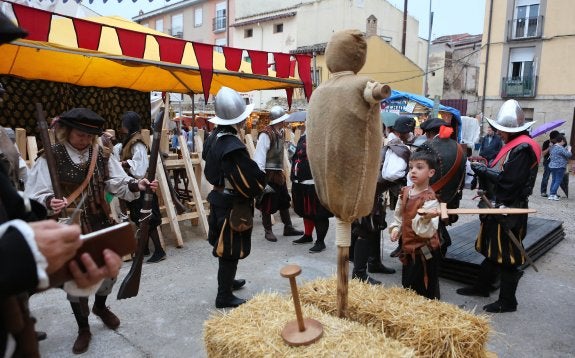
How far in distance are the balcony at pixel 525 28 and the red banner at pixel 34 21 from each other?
75.4ft

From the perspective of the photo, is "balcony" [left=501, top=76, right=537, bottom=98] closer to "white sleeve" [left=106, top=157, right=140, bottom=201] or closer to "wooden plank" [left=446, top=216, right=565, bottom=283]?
"wooden plank" [left=446, top=216, right=565, bottom=283]

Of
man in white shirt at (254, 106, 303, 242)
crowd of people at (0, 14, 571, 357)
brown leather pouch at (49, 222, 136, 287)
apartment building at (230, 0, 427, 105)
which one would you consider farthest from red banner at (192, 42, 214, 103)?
apartment building at (230, 0, 427, 105)

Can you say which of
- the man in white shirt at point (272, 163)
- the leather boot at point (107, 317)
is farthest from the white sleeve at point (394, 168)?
the leather boot at point (107, 317)

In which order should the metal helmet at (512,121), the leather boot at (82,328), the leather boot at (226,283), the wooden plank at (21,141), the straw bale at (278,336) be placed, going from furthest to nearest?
the wooden plank at (21,141), the leather boot at (226,283), the metal helmet at (512,121), the leather boot at (82,328), the straw bale at (278,336)

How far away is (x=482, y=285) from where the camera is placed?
162 inches

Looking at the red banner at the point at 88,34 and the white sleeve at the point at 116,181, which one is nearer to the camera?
the white sleeve at the point at 116,181

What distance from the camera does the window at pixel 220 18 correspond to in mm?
31750

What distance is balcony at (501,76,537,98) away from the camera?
20797 mm

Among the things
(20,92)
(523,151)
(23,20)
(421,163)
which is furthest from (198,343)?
(20,92)

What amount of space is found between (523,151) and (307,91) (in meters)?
4.94

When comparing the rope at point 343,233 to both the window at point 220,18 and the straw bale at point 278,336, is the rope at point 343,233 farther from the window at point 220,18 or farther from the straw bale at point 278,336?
the window at point 220,18

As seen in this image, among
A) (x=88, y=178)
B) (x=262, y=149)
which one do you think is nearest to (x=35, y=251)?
(x=88, y=178)

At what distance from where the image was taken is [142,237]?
3520 mm

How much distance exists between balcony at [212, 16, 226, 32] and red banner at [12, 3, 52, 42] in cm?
2917
